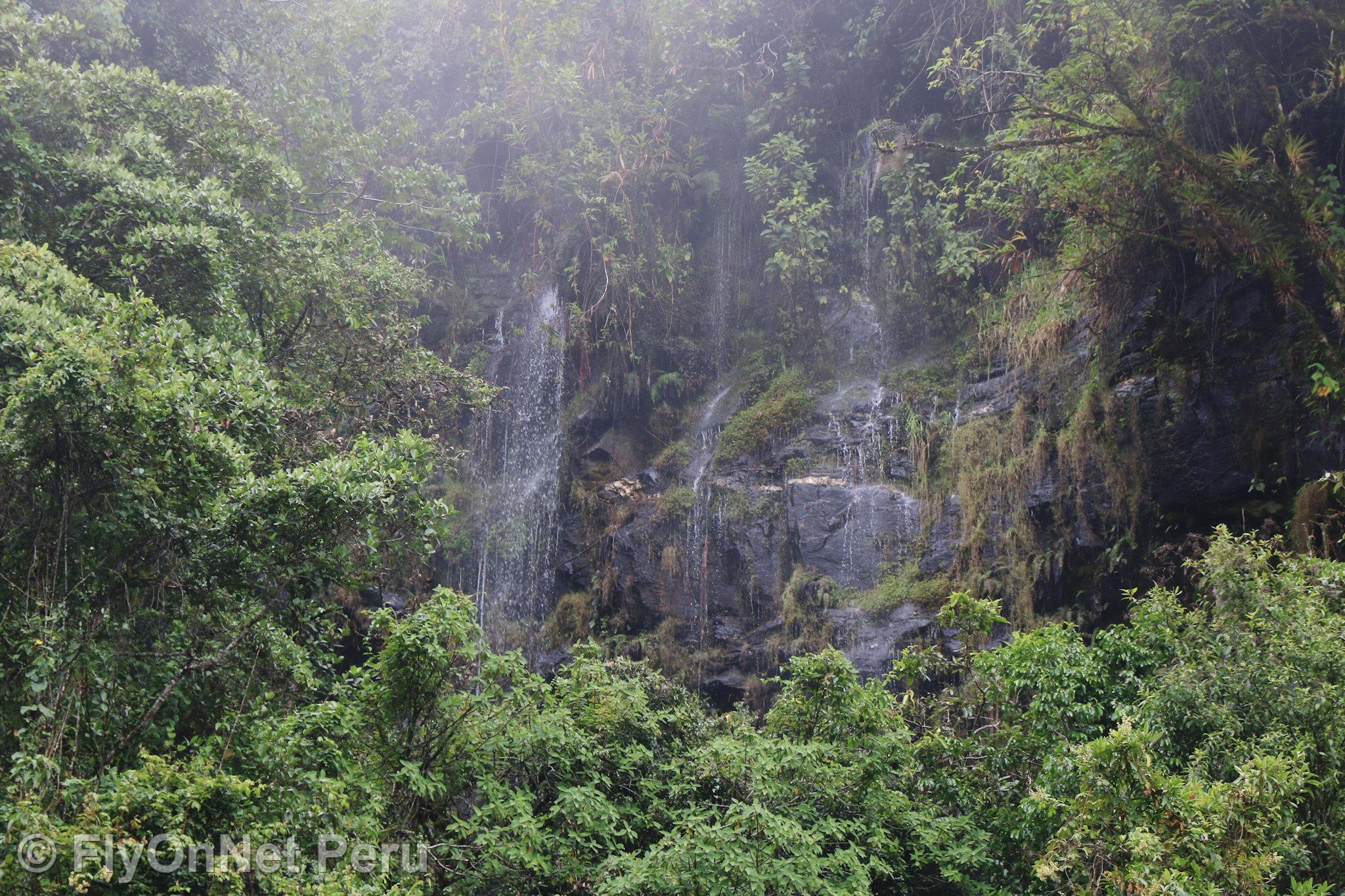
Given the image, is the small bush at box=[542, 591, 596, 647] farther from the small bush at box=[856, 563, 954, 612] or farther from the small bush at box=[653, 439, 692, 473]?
the small bush at box=[856, 563, 954, 612]

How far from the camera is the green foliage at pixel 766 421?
13641mm

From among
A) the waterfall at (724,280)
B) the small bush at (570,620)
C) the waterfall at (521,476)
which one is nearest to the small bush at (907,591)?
the small bush at (570,620)

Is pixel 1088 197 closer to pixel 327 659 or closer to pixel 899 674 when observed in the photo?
pixel 899 674

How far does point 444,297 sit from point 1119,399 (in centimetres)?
1213

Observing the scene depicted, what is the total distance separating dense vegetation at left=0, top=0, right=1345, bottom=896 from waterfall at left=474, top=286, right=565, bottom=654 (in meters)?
1.64

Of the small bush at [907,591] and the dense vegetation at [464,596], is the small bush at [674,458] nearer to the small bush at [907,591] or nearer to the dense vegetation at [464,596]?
the dense vegetation at [464,596]

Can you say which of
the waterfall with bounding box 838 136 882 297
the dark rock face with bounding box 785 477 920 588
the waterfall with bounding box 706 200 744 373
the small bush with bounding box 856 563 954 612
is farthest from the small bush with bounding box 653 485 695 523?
the waterfall with bounding box 838 136 882 297

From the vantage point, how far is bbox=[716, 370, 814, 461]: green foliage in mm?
13641

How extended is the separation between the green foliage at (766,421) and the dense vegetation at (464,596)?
0.07 m

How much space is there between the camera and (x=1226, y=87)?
28.0ft

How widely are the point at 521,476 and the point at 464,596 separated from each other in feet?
30.5

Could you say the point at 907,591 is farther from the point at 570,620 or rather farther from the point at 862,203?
the point at 862,203

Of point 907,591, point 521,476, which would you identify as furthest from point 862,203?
point 521,476

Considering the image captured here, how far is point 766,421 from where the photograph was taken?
13836 mm
